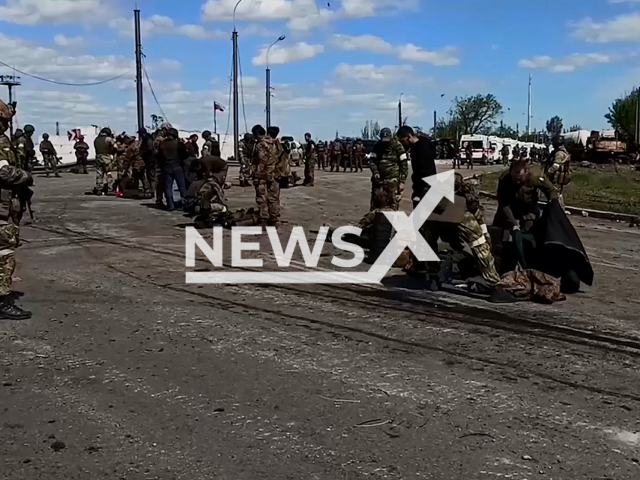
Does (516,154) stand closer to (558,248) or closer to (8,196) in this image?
(558,248)

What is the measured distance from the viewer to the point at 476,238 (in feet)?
25.3

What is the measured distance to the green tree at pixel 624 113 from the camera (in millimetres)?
77312

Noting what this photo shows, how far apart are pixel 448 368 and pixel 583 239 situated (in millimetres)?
8509

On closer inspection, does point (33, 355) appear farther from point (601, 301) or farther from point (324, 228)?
point (324, 228)

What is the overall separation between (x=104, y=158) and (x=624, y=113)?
237ft

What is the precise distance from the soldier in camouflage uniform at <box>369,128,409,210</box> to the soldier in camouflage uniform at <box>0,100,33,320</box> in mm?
5428

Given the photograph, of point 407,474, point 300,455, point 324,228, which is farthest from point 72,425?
point 324,228

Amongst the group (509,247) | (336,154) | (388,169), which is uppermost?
(336,154)

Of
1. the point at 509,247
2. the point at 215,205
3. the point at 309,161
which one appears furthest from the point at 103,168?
the point at 509,247

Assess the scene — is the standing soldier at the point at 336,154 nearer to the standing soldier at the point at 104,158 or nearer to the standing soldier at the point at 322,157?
the standing soldier at the point at 322,157

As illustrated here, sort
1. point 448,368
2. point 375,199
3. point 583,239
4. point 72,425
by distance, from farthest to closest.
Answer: point 583,239, point 375,199, point 448,368, point 72,425

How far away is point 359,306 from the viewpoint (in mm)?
7395

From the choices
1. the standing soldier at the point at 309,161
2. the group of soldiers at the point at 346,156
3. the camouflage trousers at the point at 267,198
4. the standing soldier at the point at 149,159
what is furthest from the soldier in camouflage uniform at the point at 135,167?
the group of soldiers at the point at 346,156

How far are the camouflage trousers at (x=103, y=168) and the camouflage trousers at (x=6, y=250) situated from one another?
44.3ft
